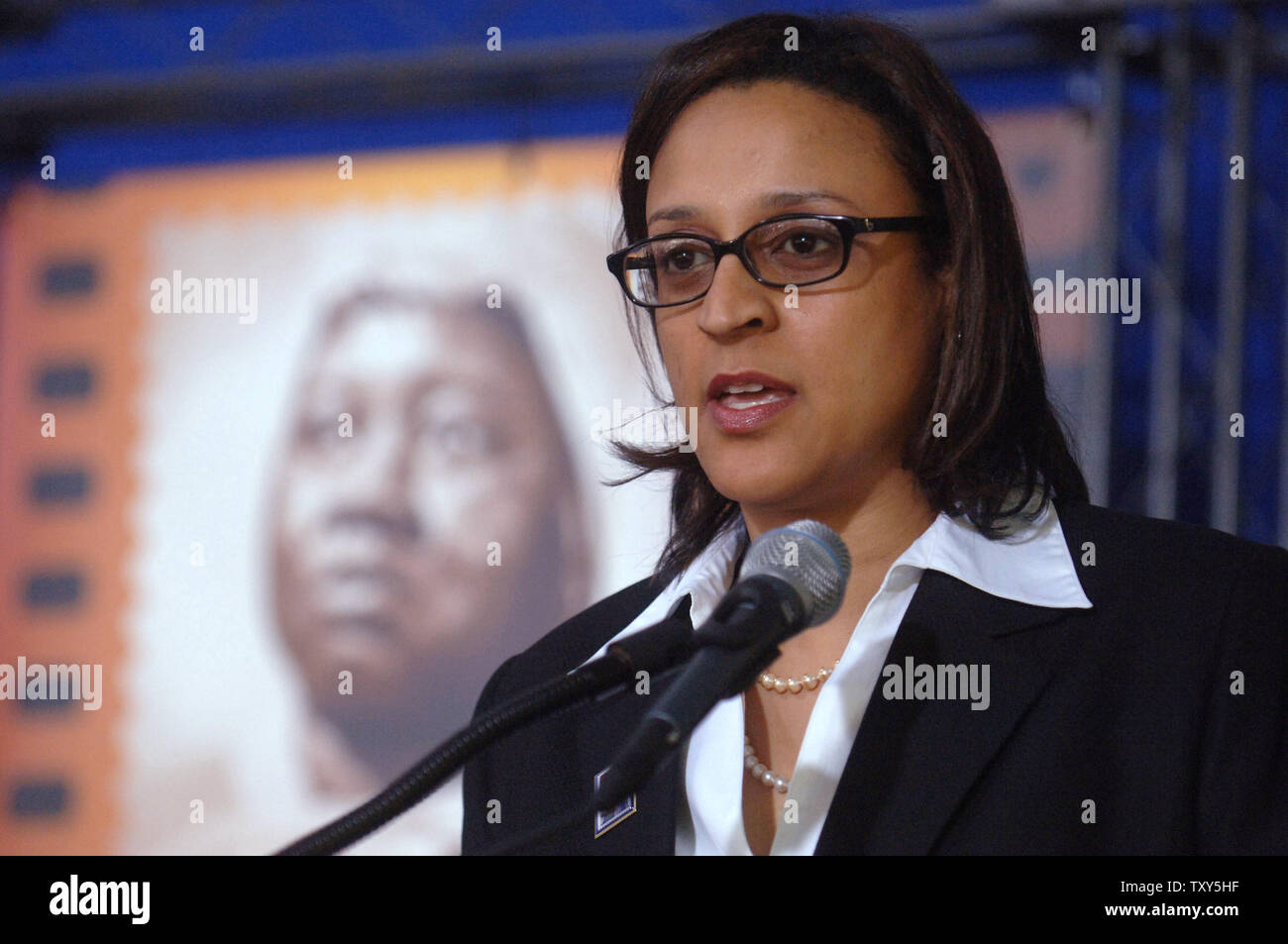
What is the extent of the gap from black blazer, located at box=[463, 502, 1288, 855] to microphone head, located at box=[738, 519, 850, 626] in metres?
0.29

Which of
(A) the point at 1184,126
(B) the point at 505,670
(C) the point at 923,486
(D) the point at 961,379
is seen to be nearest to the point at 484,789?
(B) the point at 505,670

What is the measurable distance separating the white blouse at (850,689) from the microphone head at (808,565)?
33 centimetres

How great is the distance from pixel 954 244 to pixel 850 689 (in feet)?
1.63

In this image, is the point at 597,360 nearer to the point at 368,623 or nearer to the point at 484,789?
the point at 368,623

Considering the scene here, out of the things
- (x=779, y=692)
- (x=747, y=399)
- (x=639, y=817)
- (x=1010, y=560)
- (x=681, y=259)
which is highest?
(x=681, y=259)

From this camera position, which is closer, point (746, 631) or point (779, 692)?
point (746, 631)

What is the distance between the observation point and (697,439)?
1.41 m

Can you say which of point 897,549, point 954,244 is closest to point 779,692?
point 897,549

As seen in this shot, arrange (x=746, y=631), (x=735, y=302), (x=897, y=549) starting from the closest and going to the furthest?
(x=746, y=631) < (x=735, y=302) < (x=897, y=549)

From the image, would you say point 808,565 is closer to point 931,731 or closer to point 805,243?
point 931,731

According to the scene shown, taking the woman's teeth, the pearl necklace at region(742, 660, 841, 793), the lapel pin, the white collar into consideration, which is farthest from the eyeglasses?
the lapel pin

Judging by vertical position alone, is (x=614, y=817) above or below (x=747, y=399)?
below

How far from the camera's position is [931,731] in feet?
4.03

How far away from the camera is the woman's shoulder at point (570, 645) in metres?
1.64
